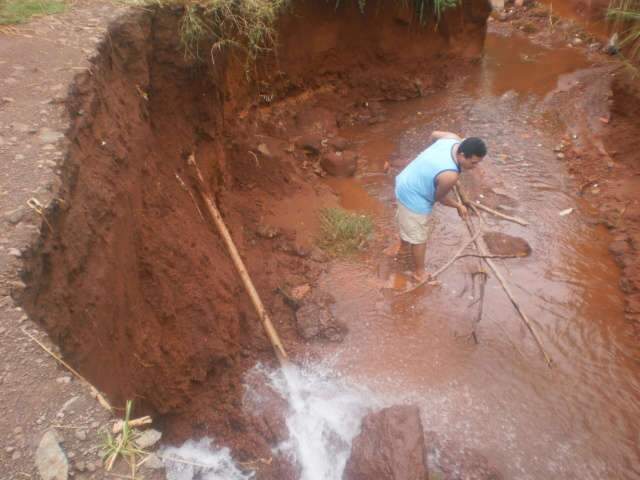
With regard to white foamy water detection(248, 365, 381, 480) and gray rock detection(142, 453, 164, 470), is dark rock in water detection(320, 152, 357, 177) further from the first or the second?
gray rock detection(142, 453, 164, 470)

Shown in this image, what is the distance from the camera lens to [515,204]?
20.0 feet

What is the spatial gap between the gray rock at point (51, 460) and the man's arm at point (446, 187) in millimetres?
3467

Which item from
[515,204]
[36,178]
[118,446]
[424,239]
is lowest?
[515,204]

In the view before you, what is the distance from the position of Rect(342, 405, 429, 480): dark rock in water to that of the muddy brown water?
1.99 ft

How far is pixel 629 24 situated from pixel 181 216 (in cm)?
859

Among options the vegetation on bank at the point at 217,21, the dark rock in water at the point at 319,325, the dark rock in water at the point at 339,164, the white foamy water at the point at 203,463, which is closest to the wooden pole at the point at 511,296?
the dark rock in water at the point at 319,325

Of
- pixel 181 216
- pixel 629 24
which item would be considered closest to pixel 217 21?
pixel 181 216

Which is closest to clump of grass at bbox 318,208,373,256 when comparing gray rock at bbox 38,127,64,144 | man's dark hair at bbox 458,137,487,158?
man's dark hair at bbox 458,137,487,158

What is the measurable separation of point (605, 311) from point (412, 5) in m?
5.31

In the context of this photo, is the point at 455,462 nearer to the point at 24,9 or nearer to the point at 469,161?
Result: the point at 469,161

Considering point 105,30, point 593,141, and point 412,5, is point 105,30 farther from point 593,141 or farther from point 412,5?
point 593,141

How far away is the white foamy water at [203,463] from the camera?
3607 mm

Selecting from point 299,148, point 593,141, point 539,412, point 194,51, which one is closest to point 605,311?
point 539,412

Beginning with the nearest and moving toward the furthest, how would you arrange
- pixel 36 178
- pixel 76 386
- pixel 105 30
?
pixel 76 386 → pixel 36 178 → pixel 105 30
